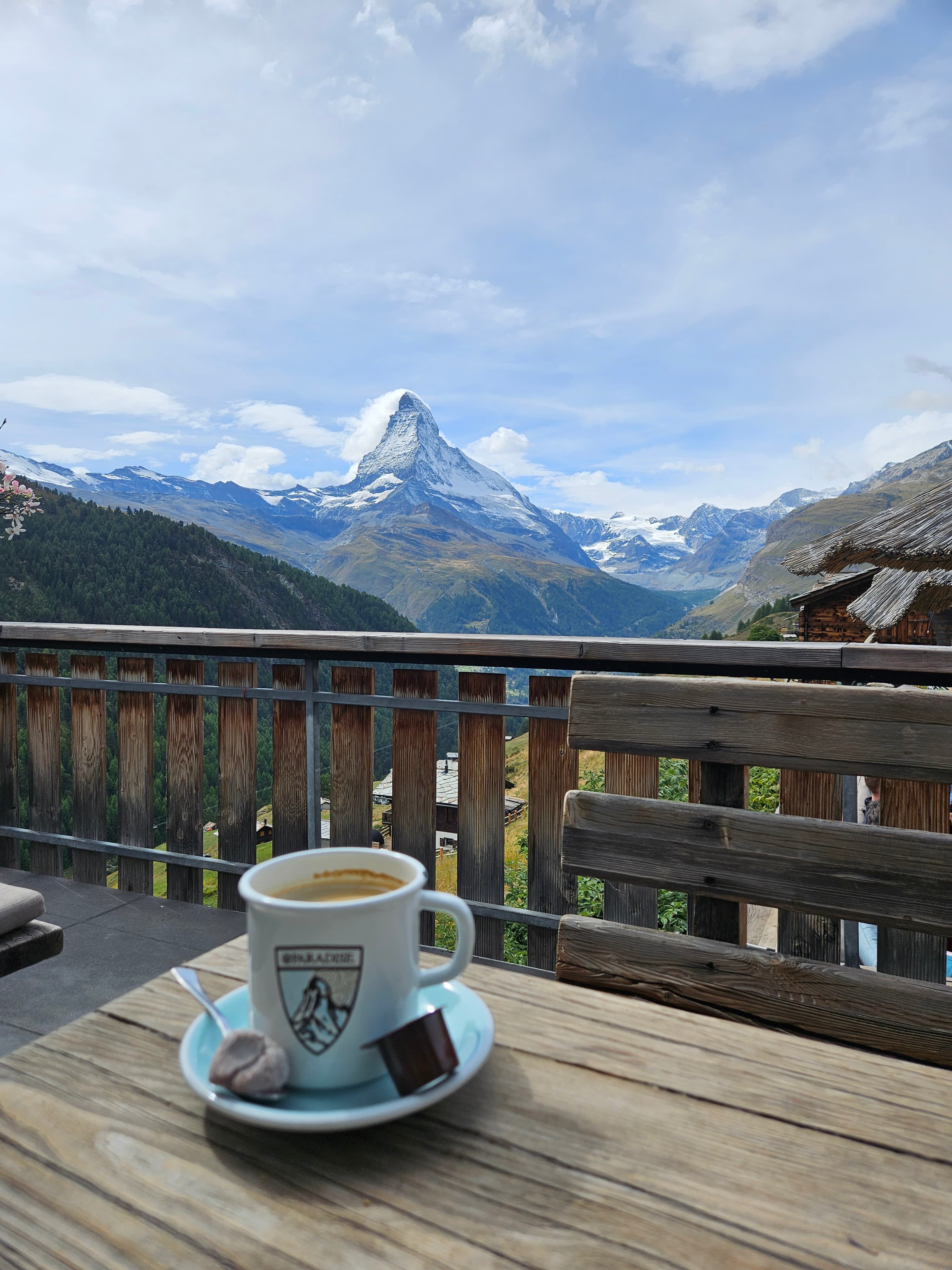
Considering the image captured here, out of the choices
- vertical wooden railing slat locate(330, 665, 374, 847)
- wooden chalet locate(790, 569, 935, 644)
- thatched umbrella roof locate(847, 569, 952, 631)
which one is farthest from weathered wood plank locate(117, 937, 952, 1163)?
wooden chalet locate(790, 569, 935, 644)

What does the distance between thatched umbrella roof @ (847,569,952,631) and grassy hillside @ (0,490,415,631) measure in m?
42.7

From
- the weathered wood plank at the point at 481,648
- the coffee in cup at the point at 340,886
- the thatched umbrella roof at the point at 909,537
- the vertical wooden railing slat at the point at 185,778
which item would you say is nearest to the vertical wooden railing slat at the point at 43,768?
the weathered wood plank at the point at 481,648

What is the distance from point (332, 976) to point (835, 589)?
40965 mm

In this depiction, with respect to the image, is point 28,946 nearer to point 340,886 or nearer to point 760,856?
point 340,886

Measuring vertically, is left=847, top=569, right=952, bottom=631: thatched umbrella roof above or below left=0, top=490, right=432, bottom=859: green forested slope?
below

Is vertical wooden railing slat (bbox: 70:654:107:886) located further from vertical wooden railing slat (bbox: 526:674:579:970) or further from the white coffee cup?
the white coffee cup

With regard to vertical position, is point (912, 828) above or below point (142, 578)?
below

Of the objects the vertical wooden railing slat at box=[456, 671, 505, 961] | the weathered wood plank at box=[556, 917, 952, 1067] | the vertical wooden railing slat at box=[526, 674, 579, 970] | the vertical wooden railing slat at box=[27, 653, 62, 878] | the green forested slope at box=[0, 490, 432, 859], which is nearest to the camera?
the weathered wood plank at box=[556, 917, 952, 1067]

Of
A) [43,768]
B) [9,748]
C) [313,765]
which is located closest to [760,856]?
[313,765]

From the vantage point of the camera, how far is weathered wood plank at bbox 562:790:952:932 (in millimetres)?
998

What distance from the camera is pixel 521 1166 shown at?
0.51m

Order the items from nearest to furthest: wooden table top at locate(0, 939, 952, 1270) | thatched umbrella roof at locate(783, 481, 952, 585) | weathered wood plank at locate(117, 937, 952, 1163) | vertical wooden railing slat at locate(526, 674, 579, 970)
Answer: wooden table top at locate(0, 939, 952, 1270) < weathered wood plank at locate(117, 937, 952, 1163) < vertical wooden railing slat at locate(526, 674, 579, 970) < thatched umbrella roof at locate(783, 481, 952, 585)

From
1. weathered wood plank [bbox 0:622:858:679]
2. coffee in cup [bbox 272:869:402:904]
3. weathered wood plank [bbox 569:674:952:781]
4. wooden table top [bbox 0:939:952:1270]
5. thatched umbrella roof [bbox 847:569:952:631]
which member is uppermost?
thatched umbrella roof [bbox 847:569:952:631]

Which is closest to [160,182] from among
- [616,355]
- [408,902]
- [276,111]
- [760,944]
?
[276,111]
